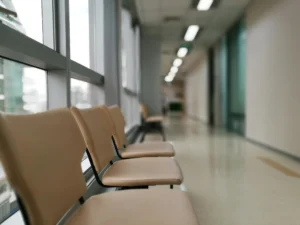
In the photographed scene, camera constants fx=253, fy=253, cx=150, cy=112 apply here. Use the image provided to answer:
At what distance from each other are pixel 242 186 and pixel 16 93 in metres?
2.27

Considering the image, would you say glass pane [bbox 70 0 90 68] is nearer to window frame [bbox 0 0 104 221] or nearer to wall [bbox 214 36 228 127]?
window frame [bbox 0 0 104 221]

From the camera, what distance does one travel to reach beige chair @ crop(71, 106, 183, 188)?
4.60ft

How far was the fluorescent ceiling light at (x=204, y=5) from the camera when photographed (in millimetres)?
5420

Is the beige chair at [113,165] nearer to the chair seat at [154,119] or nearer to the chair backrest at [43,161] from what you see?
the chair backrest at [43,161]

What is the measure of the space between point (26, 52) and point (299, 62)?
3.76 meters

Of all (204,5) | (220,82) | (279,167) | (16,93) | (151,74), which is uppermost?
(204,5)

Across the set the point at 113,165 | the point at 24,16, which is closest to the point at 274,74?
the point at 113,165

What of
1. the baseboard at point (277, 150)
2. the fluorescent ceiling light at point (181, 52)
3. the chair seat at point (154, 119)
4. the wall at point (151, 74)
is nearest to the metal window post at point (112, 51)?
the chair seat at point (154, 119)

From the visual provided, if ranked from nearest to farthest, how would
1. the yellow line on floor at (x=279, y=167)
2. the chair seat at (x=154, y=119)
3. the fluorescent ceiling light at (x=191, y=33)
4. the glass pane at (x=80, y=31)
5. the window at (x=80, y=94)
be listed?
1. the window at (x=80, y=94)
2. the glass pane at (x=80, y=31)
3. the yellow line on floor at (x=279, y=167)
4. the chair seat at (x=154, y=119)
5. the fluorescent ceiling light at (x=191, y=33)

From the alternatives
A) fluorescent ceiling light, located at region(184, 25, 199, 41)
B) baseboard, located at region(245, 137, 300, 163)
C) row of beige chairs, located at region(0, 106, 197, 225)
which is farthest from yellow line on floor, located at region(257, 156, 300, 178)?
fluorescent ceiling light, located at region(184, 25, 199, 41)

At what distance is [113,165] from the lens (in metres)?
1.82

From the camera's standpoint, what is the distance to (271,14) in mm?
4656

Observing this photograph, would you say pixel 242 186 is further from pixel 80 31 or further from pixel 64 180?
pixel 80 31

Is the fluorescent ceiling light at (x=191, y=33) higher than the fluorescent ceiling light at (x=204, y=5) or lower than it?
higher
